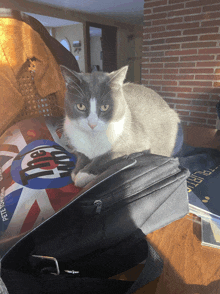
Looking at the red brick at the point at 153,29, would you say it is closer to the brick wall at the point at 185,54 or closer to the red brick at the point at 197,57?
the brick wall at the point at 185,54

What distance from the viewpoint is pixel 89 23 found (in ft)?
3.92

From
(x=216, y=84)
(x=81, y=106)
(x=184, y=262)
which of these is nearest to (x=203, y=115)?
(x=216, y=84)

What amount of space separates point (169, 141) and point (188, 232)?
47cm

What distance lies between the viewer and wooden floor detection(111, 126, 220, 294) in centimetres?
32

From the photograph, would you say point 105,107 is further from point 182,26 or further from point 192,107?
point 182,26

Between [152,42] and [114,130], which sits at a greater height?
[152,42]

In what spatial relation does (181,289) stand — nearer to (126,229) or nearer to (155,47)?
(126,229)

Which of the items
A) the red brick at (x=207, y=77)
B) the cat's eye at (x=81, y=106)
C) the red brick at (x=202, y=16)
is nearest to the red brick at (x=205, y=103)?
the red brick at (x=207, y=77)

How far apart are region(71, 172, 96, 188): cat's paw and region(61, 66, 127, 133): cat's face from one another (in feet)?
0.49

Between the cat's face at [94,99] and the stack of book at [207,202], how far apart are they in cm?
34

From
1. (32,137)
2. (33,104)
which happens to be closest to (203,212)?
(32,137)

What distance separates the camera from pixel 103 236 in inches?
14.7

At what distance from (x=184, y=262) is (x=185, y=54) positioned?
1158mm

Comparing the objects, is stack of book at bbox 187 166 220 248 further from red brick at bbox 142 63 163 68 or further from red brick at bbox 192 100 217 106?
red brick at bbox 142 63 163 68
